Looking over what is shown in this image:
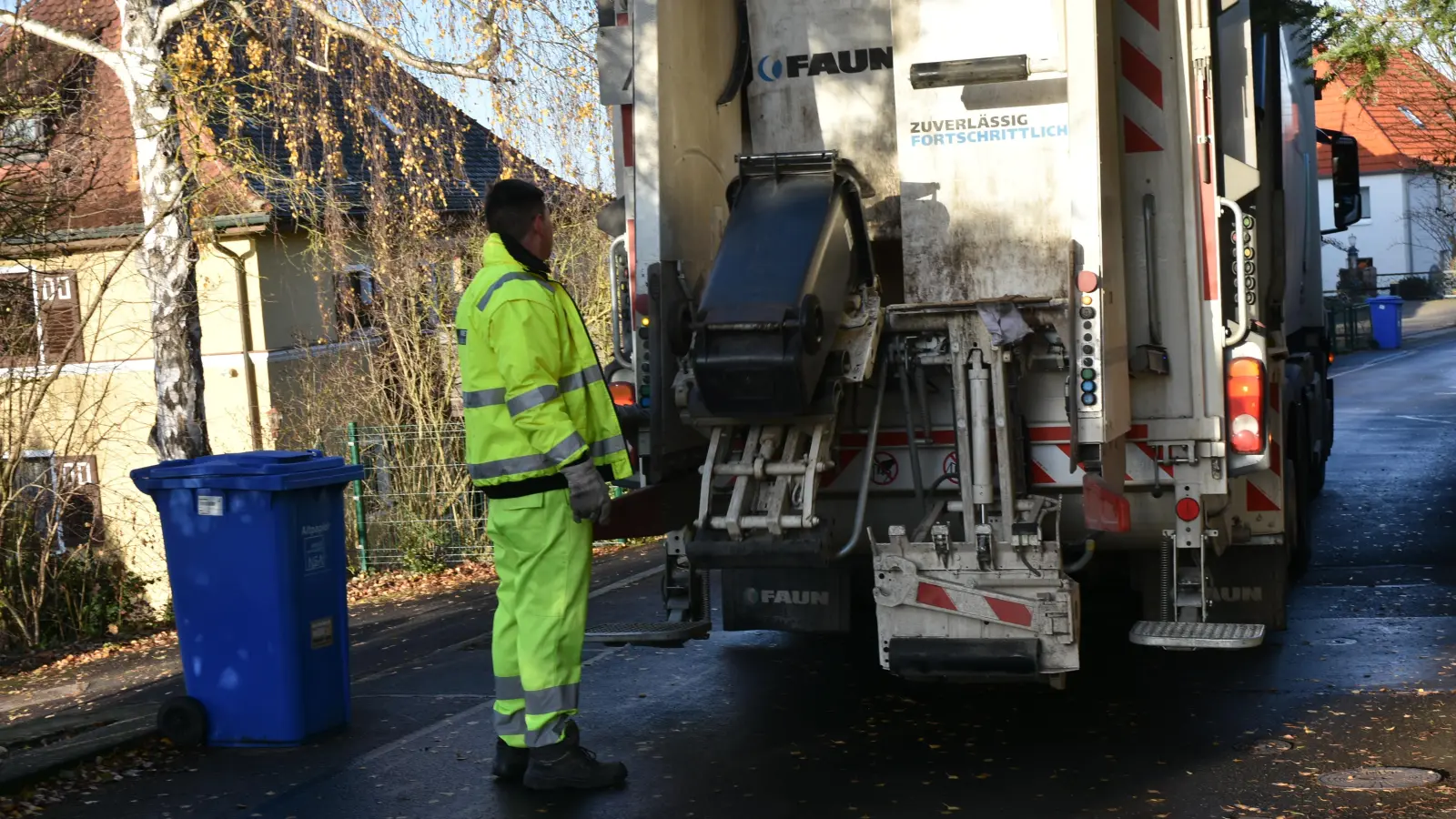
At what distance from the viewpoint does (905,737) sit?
5.47 meters

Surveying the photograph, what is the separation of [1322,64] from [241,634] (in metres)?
8.06

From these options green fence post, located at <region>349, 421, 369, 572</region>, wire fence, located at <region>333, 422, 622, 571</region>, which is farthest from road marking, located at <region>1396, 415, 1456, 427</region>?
green fence post, located at <region>349, 421, 369, 572</region>

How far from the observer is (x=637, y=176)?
5691 millimetres

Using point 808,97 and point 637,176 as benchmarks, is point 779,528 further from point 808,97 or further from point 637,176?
point 808,97

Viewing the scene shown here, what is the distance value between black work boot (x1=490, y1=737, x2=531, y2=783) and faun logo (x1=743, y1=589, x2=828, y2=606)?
44.9 inches

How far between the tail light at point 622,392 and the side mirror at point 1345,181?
24.5 ft

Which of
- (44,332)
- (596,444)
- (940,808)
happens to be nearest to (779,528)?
(596,444)

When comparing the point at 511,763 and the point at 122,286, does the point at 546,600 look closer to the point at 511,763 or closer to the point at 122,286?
the point at 511,763

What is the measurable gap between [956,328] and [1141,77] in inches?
45.1

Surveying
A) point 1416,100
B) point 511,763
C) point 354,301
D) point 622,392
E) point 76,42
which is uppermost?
point 76,42

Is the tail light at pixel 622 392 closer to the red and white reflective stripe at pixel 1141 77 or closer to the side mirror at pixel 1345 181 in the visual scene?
the red and white reflective stripe at pixel 1141 77

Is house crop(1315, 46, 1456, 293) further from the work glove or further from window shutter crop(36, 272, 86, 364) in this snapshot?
the work glove

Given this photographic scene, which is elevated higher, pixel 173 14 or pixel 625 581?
pixel 173 14

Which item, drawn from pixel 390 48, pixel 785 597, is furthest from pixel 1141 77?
pixel 390 48
